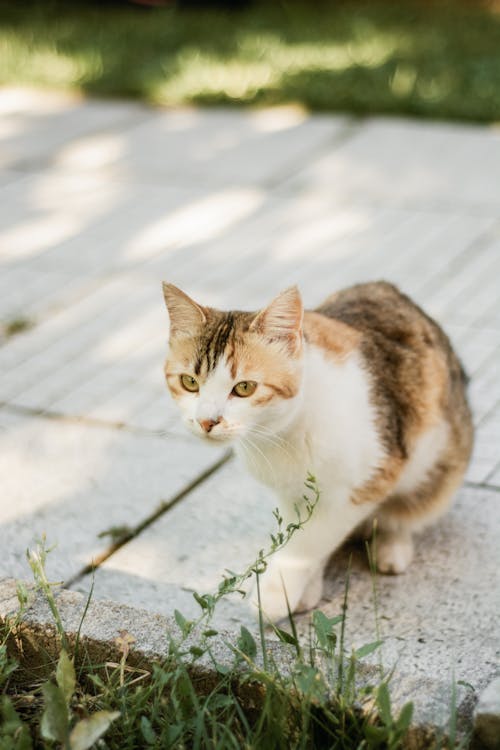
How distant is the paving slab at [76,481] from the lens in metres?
3.24

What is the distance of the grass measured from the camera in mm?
2131

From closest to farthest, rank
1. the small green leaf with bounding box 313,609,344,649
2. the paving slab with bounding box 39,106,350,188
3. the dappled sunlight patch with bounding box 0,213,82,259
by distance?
the small green leaf with bounding box 313,609,344,649, the dappled sunlight patch with bounding box 0,213,82,259, the paving slab with bounding box 39,106,350,188

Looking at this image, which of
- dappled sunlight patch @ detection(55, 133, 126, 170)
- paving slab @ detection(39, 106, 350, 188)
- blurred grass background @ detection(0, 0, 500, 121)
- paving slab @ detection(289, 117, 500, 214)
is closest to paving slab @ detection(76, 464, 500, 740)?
paving slab @ detection(289, 117, 500, 214)

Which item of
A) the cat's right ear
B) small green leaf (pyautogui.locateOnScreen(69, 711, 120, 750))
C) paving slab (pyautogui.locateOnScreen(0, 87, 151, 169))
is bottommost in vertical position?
paving slab (pyautogui.locateOnScreen(0, 87, 151, 169))

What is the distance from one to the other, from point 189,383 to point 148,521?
2.68 feet

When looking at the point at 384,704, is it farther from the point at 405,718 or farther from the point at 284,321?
the point at 284,321

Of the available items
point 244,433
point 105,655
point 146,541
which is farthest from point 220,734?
point 146,541

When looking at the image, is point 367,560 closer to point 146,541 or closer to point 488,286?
point 146,541

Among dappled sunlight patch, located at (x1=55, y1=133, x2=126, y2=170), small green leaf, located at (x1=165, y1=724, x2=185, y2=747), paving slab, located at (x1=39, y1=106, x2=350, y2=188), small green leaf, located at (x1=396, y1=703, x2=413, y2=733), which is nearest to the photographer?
small green leaf, located at (x1=396, y1=703, x2=413, y2=733)

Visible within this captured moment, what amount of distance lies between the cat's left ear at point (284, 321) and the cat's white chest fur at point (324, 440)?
10 cm

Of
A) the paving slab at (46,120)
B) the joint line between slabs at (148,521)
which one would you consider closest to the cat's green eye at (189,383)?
the joint line between slabs at (148,521)

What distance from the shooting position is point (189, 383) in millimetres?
2695

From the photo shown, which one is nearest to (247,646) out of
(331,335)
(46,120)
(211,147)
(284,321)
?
(284,321)

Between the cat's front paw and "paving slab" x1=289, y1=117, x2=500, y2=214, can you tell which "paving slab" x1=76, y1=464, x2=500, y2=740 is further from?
"paving slab" x1=289, y1=117, x2=500, y2=214
